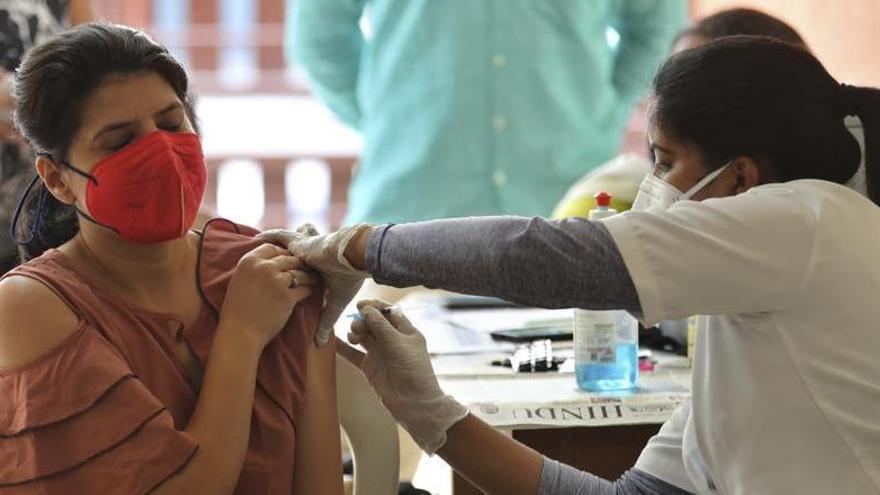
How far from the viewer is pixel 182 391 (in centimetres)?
160

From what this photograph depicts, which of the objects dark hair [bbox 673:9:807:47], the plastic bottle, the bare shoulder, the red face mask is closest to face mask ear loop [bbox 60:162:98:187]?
the red face mask

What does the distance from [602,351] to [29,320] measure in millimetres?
911

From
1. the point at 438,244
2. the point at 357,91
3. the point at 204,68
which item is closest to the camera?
the point at 438,244

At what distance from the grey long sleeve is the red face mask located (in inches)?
13.7

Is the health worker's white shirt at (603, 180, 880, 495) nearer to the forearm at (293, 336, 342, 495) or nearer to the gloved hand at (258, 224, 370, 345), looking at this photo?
the gloved hand at (258, 224, 370, 345)

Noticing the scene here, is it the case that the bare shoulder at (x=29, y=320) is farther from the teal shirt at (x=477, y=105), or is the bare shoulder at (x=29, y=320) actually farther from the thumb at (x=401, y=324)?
the teal shirt at (x=477, y=105)

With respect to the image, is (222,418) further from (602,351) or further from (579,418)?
(602,351)

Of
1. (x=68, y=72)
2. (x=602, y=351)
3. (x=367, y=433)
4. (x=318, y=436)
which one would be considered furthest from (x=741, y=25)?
(x=68, y=72)

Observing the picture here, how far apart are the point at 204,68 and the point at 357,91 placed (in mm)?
5302

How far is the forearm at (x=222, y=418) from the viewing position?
4.93 ft

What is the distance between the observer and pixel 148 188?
161cm

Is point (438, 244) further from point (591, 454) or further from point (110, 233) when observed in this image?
point (591, 454)

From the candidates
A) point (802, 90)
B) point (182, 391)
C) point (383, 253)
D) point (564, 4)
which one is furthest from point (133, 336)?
point (564, 4)

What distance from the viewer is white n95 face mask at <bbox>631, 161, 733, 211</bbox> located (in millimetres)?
1511
